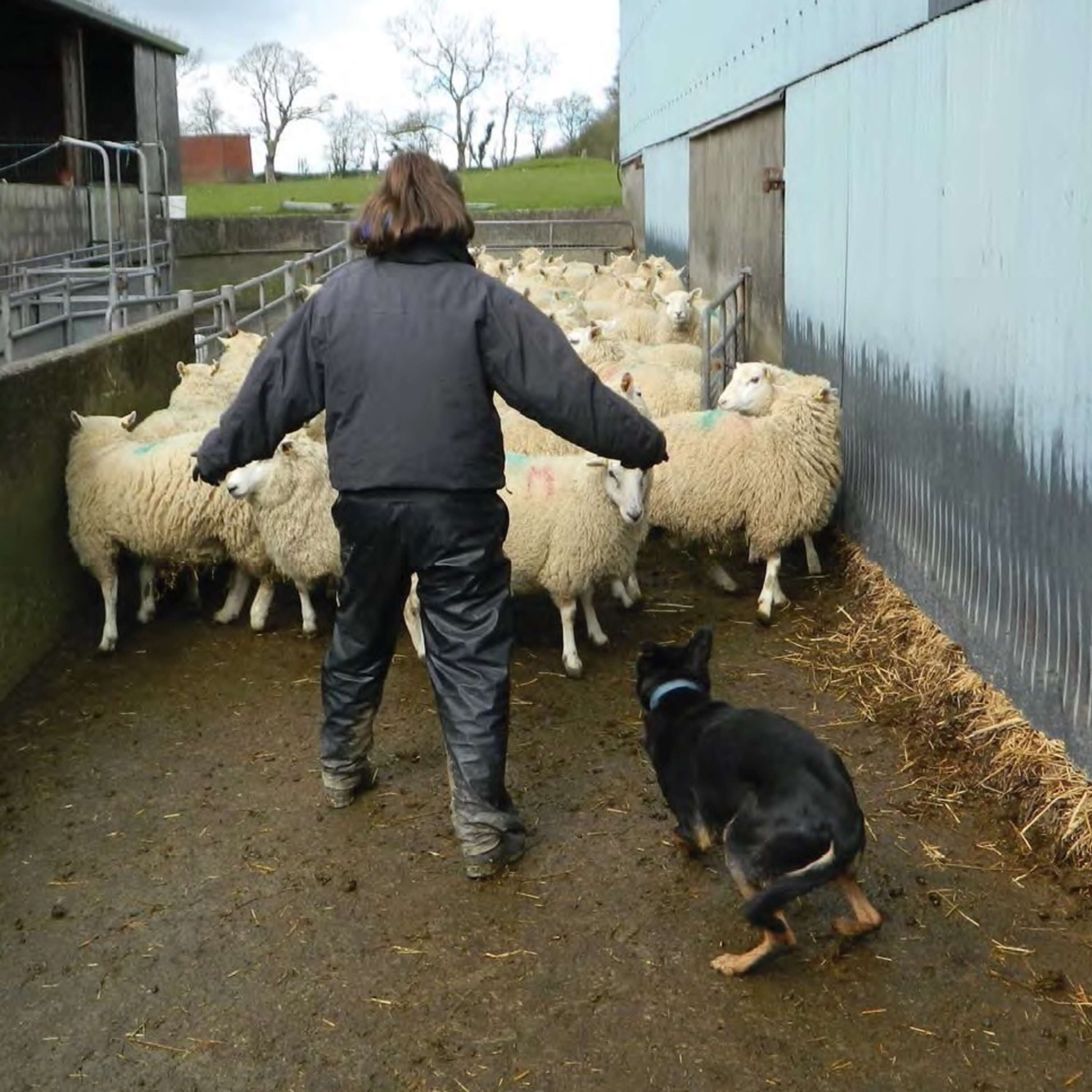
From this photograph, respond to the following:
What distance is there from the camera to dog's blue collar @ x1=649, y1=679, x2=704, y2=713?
13.2ft

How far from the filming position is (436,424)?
3812 mm

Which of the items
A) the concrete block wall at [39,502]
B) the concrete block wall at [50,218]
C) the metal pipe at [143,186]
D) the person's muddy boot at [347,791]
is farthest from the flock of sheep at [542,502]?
the concrete block wall at [50,218]

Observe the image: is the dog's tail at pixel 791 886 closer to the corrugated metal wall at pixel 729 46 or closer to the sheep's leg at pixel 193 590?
the corrugated metal wall at pixel 729 46

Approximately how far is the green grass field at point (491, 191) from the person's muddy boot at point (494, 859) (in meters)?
26.8

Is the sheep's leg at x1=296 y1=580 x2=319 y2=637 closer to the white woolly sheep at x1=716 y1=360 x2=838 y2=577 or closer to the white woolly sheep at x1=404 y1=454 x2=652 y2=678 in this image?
the white woolly sheep at x1=404 y1=454 x2=652 y2=678

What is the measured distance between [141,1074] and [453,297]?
2197mm

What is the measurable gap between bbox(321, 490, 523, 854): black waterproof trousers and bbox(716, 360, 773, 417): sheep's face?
11.0ft

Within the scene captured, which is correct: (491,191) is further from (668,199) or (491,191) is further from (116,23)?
(668,199)

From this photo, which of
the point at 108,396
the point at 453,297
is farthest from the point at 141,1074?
the point at 108,396

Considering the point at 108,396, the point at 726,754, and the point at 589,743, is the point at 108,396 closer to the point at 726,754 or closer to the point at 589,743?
the point at 589,743

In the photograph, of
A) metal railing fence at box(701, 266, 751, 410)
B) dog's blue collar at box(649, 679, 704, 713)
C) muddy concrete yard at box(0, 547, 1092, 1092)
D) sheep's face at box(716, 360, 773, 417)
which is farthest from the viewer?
metal railing fence at box(701, 266, 751, 410)

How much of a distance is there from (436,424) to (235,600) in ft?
10.4

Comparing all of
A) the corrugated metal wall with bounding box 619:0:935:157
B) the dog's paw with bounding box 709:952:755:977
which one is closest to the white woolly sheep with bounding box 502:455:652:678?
the dog's paw with bounding box 709:952:755:977

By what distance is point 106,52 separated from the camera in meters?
25.8
